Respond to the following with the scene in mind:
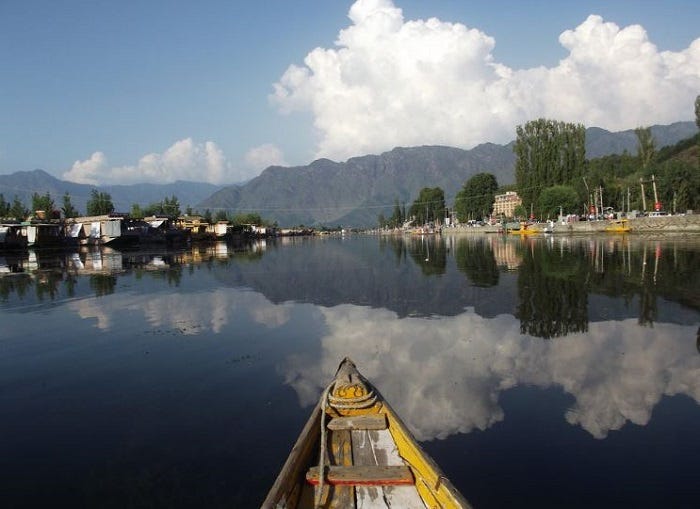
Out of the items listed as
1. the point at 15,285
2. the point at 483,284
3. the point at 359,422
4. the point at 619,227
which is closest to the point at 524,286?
the point at 483,284

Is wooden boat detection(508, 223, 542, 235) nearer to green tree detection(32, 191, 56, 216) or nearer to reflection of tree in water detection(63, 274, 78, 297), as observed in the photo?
reflection of tree in water detection(63, 274, 78, 297)

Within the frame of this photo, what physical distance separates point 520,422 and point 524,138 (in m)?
110

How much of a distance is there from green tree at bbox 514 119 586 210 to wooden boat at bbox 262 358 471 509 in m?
108

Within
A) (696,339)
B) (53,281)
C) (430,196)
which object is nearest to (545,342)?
(696,339)

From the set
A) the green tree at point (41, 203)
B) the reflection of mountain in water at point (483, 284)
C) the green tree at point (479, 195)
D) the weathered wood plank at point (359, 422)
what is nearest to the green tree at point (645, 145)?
the green tree at point (479, 195)

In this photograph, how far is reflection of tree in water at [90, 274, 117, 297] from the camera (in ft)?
89.6

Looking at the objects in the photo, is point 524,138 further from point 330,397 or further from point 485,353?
point 330,397

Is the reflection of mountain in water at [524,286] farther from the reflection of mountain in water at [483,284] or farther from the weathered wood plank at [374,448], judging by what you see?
the weathered wood plank at [374,448]

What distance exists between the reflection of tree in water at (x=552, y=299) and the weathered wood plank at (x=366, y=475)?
10819 mm

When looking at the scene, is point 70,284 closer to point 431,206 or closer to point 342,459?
point 342,459

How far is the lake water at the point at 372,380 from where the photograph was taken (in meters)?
7.27

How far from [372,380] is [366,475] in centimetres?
607

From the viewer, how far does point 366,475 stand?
5750 millimetres

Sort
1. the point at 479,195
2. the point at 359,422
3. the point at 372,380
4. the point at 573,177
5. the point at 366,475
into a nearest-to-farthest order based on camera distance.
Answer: the point at 366,475 → the point at 359,422 → the point at 372,380 → the point at 573,177 → the point at 479,195
